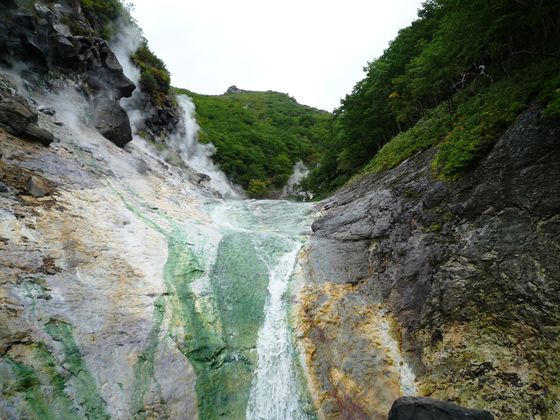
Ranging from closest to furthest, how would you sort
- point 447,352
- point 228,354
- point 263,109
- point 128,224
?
1. point 447,352
2. point 228,354
3. point 128,224
4. point 263,109

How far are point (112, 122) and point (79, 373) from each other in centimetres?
1800

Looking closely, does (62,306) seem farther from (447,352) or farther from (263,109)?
(263,109)

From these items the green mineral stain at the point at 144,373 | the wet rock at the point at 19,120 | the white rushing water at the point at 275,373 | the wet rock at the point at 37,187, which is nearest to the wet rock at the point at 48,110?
the wet rock at the point at 19,120

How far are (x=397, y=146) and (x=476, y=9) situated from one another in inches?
261

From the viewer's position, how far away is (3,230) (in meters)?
8.51

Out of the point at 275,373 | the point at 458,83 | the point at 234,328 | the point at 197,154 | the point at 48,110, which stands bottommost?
the point at 275,373

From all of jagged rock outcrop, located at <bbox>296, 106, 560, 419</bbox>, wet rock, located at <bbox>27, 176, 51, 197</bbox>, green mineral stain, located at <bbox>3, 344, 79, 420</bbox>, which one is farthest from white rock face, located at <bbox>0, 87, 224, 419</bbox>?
jagged rock outcrop, located at <bbox>296, 106, 560, 419</bbox>

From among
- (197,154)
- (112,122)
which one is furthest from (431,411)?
(197,154)

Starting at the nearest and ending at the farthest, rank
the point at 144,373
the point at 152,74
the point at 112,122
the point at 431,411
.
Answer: the point at 431,411 → the point at 144,373 → the point at 112,122 → the point at 152,74

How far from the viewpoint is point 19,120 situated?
12.9 metres

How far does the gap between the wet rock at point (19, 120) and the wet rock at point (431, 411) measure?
49.9 ft

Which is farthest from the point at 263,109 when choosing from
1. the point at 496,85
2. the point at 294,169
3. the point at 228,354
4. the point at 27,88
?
the point at 228,354

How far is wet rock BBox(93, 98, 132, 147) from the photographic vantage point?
20.5 m

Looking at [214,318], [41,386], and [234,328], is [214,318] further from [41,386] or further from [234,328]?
[41,386]
